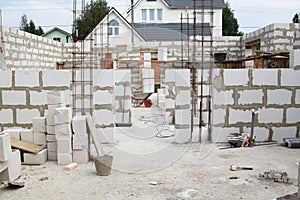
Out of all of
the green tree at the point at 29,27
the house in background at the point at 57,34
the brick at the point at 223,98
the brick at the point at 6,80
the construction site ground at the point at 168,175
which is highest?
the green tree at the point at 29,27

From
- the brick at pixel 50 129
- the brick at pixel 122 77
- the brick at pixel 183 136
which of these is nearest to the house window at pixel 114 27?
the brick at pixel 122 77

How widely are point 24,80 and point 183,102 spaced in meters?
2.87

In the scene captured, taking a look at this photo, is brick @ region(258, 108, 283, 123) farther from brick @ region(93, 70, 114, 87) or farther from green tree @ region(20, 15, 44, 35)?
green tree @ region(20, 15, 44, 35)

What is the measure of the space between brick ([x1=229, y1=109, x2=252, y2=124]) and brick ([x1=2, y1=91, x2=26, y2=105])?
3.76 meters

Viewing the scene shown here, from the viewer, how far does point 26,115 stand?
5.87 m

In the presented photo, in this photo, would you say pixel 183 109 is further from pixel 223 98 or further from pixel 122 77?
pixel 122 77

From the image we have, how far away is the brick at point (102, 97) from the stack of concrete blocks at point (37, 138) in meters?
1.17

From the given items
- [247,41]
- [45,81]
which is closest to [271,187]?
[45,81]

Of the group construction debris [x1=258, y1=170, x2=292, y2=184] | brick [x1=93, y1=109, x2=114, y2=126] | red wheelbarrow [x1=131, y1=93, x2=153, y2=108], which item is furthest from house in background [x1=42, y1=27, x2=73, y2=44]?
construction debris [x1=258, y1=170, x2=292, y2=184]

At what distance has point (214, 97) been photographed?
19.6 ft

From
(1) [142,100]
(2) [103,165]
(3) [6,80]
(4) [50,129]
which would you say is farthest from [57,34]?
(2) [103,165]

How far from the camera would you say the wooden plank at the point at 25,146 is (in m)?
4.63

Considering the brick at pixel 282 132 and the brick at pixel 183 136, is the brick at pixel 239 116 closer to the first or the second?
the brick at pixel 282 132

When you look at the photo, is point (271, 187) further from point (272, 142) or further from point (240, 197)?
Answer: point (272, 142)
